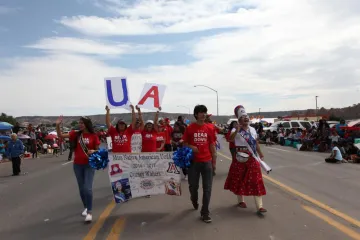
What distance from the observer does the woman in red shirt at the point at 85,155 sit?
22.0ft

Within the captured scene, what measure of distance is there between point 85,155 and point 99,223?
3.87 ft

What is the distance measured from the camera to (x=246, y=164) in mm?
7031

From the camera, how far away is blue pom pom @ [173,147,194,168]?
661 cm

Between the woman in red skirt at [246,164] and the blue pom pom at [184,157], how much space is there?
927 millimetres

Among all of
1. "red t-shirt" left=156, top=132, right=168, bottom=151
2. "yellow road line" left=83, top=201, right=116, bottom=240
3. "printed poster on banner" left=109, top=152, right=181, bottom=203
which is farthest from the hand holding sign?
"red t-shirt" left=156, top=132, right=168, bottom=151

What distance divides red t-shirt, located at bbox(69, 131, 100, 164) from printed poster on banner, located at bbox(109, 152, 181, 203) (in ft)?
1.30

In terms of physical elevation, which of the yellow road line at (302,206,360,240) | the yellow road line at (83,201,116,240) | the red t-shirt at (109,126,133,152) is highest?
the red t-shirt at (109,126,133,152)

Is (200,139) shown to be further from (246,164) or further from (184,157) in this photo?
(246,164)

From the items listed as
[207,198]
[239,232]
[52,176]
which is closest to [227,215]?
[207,198]

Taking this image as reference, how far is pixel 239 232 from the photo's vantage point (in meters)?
5.71

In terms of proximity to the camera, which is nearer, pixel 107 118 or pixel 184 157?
pixel 184 157

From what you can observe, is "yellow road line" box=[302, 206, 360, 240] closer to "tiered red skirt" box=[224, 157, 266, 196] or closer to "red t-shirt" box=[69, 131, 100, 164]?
"tiered red skirt" box=[224, 157, 266, 196]

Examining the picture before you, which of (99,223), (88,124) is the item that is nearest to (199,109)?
(88,124)

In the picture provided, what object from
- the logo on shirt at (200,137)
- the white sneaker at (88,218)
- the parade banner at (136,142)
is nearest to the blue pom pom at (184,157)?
the logo on shirt at (200,137)
